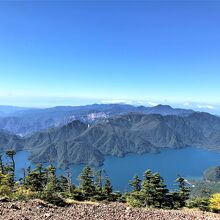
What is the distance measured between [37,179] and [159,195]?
32.1 m

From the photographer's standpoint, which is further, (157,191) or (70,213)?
(157,191)

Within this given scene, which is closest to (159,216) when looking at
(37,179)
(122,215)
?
(122,215)

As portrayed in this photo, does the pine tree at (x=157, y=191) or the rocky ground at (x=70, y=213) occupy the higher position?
the rocky ground at (x=70, y=213)

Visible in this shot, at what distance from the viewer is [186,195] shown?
7306cm

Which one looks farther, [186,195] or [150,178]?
[186,195]

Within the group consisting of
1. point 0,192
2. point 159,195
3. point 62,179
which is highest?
point 0,192

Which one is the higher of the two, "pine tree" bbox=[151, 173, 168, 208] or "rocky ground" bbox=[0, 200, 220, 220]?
"rocky ground" bbox=[0, 200, 220, 220]

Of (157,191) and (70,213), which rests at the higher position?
(70,213)

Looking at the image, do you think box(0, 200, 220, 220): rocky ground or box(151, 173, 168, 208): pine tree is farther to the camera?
box(151, 173, 168, 208): pine tree

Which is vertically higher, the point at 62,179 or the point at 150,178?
the point at 150,178

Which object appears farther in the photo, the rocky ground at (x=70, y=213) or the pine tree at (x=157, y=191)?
the pine tree at (x=157, y=191)

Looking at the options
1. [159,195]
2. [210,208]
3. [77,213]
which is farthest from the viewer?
[159,195]

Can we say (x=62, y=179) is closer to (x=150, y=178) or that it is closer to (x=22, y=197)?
(x=150, y=178)

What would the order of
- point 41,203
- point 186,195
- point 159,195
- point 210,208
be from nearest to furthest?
point 41,203 → point 210,208 → point 159,195 → point 186,195
